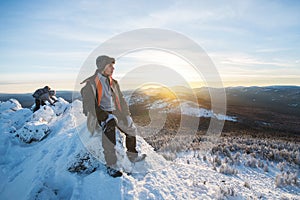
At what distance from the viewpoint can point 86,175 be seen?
4371 millimetres

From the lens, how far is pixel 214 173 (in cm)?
729

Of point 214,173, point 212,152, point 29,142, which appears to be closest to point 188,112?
point 212,152

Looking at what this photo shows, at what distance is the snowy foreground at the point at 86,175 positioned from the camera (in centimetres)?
406

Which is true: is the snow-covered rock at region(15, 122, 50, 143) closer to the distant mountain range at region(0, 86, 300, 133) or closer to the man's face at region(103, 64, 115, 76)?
the distant mountain range at region(0, 86, 300, 133)

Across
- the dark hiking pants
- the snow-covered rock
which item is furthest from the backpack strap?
the snow-covered rock

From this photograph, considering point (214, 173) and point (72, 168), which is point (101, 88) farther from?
point (214, 173)

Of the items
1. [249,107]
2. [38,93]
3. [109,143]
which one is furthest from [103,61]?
[249,107]

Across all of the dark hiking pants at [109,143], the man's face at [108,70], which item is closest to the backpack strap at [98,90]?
the man's face at [108,70]

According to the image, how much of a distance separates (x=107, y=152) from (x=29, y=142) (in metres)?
3.60

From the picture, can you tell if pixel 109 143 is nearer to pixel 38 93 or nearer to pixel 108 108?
pixel 108 108

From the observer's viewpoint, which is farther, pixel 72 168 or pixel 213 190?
pixel 213 190

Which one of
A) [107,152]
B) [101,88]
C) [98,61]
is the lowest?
[107,152]

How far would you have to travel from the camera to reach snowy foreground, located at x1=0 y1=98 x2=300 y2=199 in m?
4.06

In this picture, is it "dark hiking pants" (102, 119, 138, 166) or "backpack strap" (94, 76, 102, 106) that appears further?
"backpack strap" (94, 76, 102, 106)
